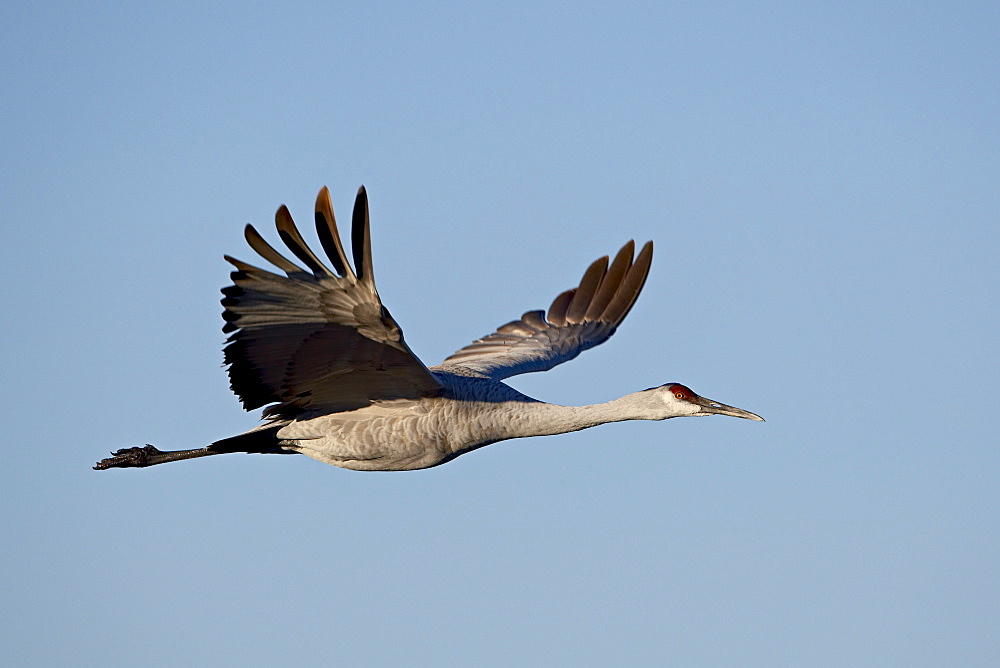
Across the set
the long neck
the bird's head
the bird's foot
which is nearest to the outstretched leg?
the bird's foot

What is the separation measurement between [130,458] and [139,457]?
9cm

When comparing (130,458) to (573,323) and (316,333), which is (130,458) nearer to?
(316,333)

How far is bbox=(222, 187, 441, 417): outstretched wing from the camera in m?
8.70

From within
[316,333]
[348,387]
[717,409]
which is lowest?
[717,409]

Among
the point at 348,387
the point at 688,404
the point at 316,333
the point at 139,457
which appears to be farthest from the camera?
the point at 139,457

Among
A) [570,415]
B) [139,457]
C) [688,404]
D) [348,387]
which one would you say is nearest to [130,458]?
[139,457]

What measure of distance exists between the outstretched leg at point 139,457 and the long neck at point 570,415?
308 centimetres

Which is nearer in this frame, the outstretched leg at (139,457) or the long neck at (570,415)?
the long neck at (570,415)

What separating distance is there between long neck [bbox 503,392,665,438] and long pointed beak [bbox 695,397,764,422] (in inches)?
13.8

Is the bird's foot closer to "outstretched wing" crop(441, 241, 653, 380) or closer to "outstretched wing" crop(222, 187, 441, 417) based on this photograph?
"outstretched wing" crop(222, 187, 441, 417)

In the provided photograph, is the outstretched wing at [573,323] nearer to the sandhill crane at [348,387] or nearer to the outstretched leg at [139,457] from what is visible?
the sandhill crane at [348,387]

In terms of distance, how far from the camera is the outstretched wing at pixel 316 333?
28.5ft

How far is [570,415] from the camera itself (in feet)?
34.9

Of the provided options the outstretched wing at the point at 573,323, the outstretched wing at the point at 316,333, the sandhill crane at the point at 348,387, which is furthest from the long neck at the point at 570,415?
the outstretched wing at the point at 573,323
